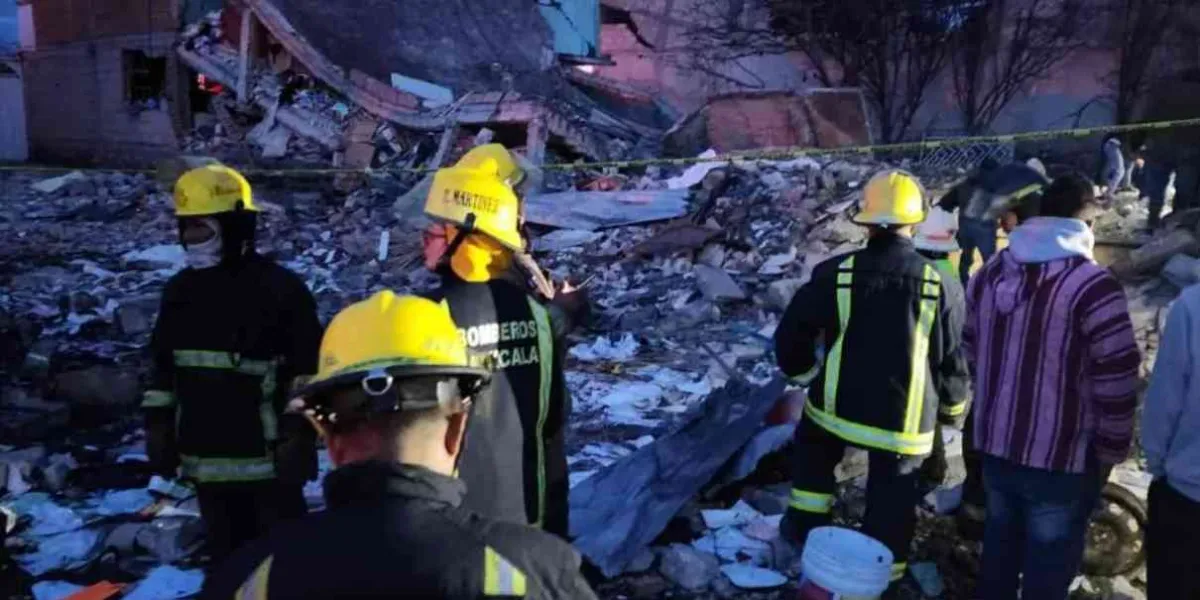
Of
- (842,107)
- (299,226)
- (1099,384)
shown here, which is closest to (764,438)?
(1099,384)

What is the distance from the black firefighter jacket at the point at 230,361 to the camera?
302 centimetres

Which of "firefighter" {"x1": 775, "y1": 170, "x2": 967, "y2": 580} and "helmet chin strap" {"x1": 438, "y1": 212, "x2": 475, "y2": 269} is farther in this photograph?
"firefighter" {"x1": 775, "y1": 170, "x2": 967, "y2": 580}

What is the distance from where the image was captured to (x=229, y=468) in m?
3.12

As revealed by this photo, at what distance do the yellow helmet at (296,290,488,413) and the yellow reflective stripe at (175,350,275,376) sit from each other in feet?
5.30

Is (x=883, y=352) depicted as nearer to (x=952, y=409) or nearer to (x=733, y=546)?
(x=952, y=409)

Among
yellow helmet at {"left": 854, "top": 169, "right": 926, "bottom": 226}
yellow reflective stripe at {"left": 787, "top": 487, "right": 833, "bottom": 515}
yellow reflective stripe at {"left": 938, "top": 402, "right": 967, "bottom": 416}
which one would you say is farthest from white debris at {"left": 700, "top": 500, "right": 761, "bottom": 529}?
yellow helmet at {"left": 854, "top": 169, "right": 926, "bottom": 226}

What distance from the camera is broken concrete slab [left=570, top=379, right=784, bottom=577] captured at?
4.16 m

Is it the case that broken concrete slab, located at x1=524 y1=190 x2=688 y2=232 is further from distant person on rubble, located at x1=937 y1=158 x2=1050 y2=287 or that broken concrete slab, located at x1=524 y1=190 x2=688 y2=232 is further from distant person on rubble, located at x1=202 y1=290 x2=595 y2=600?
distant person on rubble, located at x1=202 y1=290 x2=595 y2=600

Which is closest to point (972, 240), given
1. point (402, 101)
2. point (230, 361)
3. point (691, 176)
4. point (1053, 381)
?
point (1053, 381)

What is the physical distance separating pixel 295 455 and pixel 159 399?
49 centimetres

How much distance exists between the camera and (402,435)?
1.44 meters

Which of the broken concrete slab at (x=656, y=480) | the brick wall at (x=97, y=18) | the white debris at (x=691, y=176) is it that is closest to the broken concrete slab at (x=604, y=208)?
the white debris at (x=691, y=176)

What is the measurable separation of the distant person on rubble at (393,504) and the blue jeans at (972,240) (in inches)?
193

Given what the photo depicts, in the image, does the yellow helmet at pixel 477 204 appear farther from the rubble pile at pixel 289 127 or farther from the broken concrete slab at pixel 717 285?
the rubble pile at pixel 289 127
